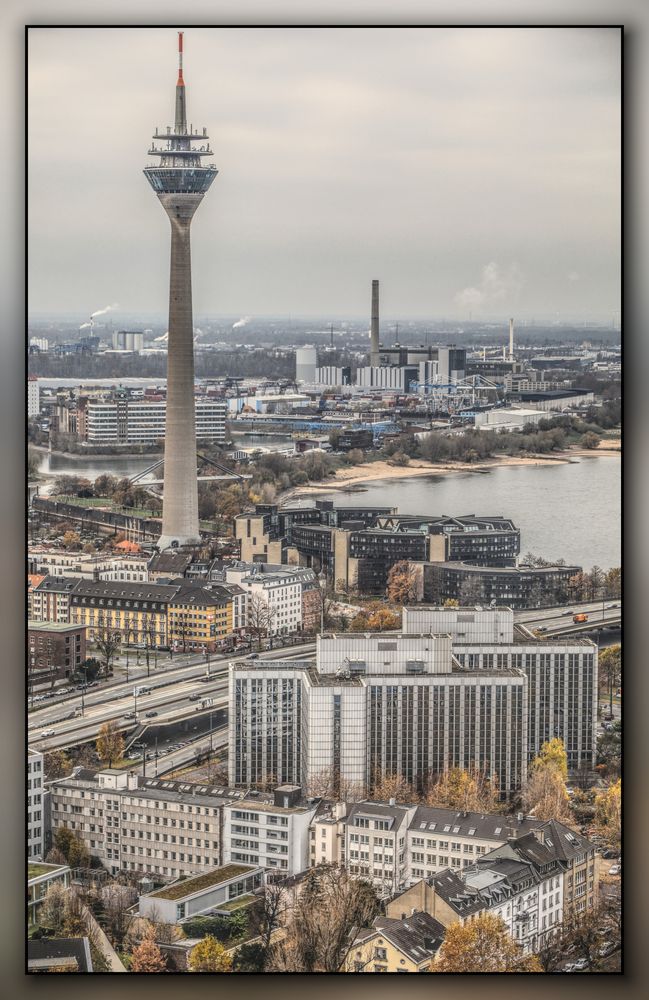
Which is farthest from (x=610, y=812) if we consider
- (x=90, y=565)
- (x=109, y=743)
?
(x=90, y=565)

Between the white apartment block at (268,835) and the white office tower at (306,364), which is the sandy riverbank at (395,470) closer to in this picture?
the white office tower at (306,364)

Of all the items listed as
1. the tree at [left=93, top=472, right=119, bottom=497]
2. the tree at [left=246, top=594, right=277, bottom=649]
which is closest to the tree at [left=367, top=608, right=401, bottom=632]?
the tree at [left=246, top=594, right=277, bottom=649]

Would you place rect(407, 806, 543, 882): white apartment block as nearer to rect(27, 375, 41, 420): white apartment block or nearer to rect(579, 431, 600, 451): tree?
rect(579, 431, 600, 451): tree

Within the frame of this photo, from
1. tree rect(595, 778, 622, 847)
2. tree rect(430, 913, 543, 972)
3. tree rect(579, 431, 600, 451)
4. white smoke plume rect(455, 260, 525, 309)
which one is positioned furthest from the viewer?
white smoke plume rect(455, 260, 525, 309)

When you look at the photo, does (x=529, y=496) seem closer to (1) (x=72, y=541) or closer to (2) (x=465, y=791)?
(2) (x=465, y=791)

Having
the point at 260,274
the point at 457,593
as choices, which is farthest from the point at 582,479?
the point at 260,274

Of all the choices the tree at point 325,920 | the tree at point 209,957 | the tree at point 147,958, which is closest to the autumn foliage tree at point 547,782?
the tree at point 325,920
